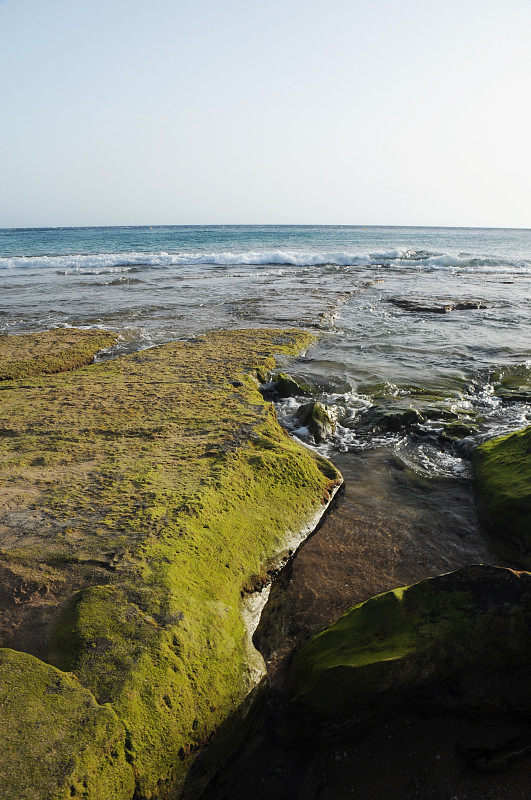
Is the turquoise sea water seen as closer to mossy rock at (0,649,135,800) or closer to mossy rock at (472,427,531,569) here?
mossy rock at (472,427,531,569)

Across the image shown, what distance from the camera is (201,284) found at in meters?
22.5

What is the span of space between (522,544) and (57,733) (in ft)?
13.2

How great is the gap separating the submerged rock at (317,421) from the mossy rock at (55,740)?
4.74m

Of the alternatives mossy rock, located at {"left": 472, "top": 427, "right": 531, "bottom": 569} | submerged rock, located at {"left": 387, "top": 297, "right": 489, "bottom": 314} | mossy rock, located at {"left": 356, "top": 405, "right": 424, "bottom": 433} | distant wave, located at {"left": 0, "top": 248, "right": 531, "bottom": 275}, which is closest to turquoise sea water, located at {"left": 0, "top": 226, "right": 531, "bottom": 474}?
mossy rock, located at {"left": 356, "top": 405, "right": 424, "bottom": 433}

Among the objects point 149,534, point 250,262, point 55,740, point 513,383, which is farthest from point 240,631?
point 250,262

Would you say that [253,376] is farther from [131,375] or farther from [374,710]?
[374,710]

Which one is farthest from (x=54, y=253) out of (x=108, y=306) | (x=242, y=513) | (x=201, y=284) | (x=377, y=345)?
(x=242, y=513)

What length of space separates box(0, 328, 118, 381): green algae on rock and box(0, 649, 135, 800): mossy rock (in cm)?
650

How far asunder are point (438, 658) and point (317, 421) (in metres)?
4.22

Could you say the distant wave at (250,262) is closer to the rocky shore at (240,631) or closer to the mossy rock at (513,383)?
the mossy rock at (513,383)

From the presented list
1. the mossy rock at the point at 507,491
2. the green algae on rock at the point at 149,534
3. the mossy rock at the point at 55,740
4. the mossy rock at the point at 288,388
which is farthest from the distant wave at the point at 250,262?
the mossy rock at the point at 55,740

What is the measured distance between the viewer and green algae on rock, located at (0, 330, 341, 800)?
263cm

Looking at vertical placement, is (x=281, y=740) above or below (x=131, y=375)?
below

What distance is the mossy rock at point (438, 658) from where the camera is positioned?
2.88 m
